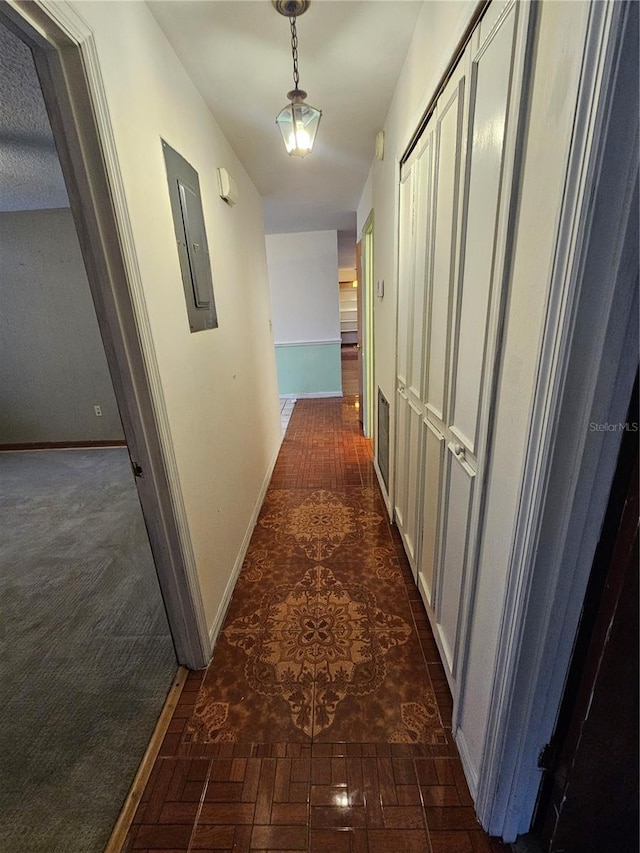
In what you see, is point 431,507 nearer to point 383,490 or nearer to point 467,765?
point 467,765

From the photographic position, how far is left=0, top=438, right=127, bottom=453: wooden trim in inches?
158

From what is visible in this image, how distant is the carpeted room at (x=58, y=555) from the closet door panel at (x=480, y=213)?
160cm

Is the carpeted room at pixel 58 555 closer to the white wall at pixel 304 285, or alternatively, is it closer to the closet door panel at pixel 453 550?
the closet door panel at pixel 453 550

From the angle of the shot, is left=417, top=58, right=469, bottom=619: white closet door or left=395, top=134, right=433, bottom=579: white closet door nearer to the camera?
left=417, top=58, right=469, bottom=619: white closet door

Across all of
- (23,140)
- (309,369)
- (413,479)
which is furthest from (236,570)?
(309,369)

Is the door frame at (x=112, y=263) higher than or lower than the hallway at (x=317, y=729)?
higher

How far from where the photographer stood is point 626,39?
0.48 metres

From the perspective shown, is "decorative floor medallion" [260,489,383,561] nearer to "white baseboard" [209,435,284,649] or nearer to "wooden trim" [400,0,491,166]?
"white baseboard" [209,435,284,649]

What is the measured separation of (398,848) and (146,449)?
1.37 meters

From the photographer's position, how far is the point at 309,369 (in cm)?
570

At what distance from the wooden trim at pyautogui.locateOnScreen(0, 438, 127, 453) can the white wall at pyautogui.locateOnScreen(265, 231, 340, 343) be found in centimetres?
279

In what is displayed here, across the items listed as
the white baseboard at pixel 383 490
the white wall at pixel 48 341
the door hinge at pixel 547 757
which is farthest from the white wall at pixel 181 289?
the white wall at pixel 48 341

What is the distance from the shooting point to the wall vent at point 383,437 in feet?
8.20

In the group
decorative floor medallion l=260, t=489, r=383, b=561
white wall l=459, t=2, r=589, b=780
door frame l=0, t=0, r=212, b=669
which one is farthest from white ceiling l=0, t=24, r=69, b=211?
decorative floor medallion l=260, t=489, r=383, b=561
